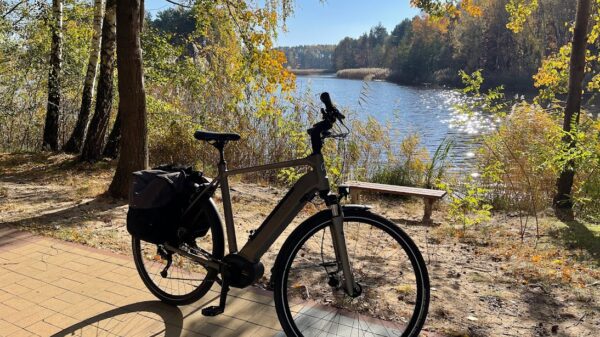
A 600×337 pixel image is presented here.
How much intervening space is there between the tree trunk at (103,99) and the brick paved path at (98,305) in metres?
4.78

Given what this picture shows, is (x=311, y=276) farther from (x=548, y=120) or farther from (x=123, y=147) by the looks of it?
(x=548, y=120)

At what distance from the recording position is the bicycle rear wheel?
302 centimetres

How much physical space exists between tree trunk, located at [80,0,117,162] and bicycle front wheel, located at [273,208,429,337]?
20.7ft

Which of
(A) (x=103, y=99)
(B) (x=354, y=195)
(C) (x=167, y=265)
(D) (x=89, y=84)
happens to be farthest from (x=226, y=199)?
(D) (x=89, y=84)

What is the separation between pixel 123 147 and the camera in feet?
19.8

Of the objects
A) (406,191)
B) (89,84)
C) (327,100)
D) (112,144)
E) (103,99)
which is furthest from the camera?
(89,84)

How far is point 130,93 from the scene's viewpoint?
584 cm

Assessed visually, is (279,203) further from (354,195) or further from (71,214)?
(354,195)

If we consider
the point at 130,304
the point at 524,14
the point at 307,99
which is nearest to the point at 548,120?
the point at 524,14

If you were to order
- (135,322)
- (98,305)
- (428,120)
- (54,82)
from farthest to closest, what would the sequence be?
(428,120)
(54,82)
(98,305)
(135,322)

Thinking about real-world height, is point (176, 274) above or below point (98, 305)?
above

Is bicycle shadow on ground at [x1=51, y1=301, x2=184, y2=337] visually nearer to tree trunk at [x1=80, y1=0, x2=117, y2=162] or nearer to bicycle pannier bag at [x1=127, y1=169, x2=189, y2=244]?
bicycle pannier bag at [x1=127, y1=169, x2=189, y2=244]

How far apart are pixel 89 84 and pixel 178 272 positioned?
286 inches

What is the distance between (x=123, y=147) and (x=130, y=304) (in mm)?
3165
